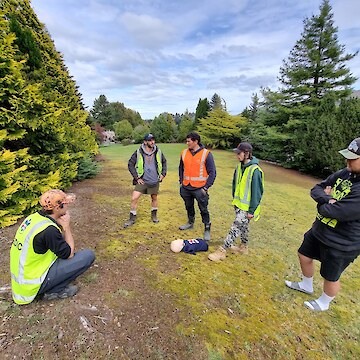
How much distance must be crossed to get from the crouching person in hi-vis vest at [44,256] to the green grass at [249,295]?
3.86 feet

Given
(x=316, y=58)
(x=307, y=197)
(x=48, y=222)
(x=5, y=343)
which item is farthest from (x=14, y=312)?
(x=316, y=58)

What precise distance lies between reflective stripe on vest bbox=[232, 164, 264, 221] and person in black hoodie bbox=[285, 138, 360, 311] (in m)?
0.95

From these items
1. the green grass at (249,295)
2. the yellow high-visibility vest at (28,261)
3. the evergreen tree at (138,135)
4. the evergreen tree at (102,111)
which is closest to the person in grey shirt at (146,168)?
the green grass at (249,295)

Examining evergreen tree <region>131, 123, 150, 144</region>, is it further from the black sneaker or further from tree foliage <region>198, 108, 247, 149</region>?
the black sneaker

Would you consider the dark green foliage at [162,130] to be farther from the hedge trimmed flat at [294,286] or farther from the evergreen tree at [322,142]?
the hedge trimmed flat at [294,286]

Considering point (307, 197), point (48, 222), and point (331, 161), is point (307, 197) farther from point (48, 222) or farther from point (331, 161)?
point (48, 222)

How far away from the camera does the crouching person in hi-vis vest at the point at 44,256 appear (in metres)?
2.32

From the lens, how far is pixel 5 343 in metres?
2.19

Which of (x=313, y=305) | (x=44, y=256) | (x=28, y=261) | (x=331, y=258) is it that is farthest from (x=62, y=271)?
(x=313, y=305)

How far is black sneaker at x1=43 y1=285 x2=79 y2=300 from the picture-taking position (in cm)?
266

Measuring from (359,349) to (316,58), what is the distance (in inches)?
698

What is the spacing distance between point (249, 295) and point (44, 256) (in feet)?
8.46

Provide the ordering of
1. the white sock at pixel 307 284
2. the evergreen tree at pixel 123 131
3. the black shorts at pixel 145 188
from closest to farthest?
the white sock at pixel 307 284 → the black shorts at pixel 145 188 → the evergreen tree at pixel 123 131

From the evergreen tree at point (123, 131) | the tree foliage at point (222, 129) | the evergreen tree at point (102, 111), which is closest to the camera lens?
the tree foliage at point (222, 129)
